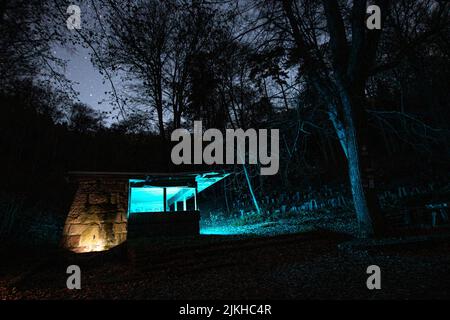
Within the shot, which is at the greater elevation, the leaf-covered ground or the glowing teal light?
the glowing teal light

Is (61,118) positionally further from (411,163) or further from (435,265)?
(411,163)

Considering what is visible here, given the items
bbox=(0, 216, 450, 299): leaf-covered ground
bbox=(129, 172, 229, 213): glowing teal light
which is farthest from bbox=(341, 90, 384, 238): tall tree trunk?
bbox=(129, 172, 229, 213): glowing teal light

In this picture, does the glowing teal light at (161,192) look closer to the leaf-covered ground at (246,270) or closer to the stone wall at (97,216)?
the stone wall at (97,216)

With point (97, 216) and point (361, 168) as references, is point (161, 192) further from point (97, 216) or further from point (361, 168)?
point (361, 168)

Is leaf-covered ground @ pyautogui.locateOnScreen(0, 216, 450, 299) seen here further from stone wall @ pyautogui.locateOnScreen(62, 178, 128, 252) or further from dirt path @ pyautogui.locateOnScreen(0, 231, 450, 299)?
stone wall @ pyautogui.locateOnScreen(62, 178, 128, 252)

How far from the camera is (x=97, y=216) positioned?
10.8 metres

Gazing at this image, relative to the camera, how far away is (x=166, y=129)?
22.2m

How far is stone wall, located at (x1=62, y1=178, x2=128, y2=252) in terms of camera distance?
10.4 metres

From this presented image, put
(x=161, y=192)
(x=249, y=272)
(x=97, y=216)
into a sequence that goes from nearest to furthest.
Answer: (x=249, y=272), (x=97, y=216), (x=161, y=192)

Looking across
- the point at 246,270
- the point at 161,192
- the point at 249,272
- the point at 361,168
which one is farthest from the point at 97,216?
the point at 361,168

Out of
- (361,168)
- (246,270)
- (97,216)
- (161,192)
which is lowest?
(246,270)
